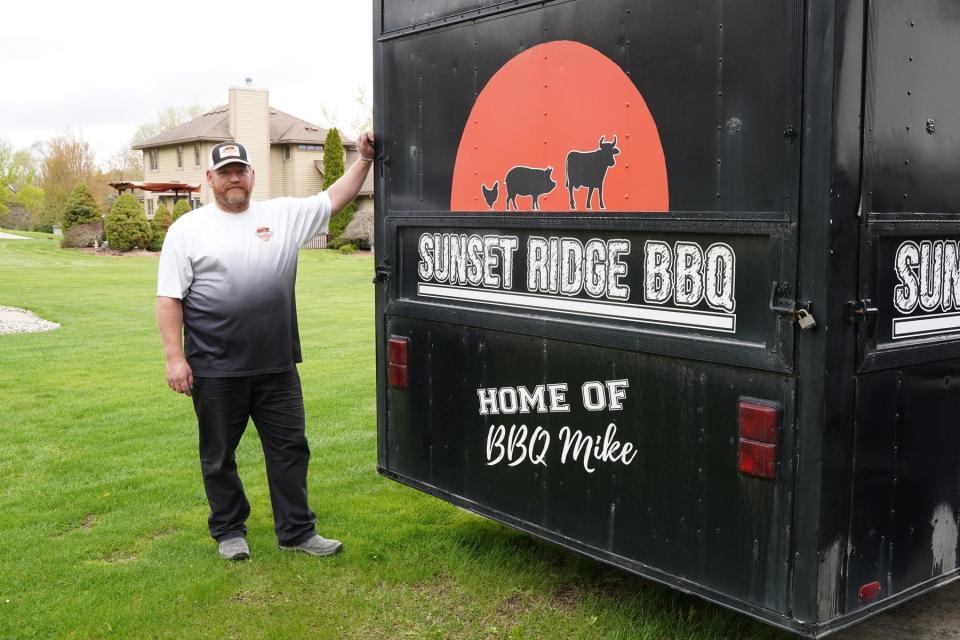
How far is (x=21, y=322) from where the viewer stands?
14273mm

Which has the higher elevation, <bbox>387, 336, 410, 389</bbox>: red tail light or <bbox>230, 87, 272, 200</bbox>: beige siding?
<bbox>230, 87, 272, 200</bbox>: beige siding

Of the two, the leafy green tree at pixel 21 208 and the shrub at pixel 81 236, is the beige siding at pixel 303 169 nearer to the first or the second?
the shrub at pixel 81 236

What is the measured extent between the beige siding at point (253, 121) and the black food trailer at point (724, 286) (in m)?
44.2

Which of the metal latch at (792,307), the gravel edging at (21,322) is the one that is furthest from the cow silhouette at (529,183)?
the gravel edging at (21,322)

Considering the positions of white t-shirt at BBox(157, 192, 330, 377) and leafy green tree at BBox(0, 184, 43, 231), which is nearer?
white t-shirt at BBox(157, 192, 330, 377)

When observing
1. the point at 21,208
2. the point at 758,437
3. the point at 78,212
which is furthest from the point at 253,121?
the point at 758,437

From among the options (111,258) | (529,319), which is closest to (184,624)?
(529,319)

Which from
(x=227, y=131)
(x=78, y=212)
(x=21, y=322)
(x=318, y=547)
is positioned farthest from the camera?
(x=227, y=131)

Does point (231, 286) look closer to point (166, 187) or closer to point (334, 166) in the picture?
point (334, 166)

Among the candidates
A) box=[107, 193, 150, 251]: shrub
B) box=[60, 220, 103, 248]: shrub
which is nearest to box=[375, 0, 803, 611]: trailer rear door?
box=[107, 193, 150, 251]: shrub

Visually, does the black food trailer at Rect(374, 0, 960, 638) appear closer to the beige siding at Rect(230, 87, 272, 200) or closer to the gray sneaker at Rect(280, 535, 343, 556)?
the gray sneaker at Rect(280, 535, 343, 556)

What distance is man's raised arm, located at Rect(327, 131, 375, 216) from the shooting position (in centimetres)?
467

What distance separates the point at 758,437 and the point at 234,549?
2805 millimetres

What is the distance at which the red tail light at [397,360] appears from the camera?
15.1 ft
